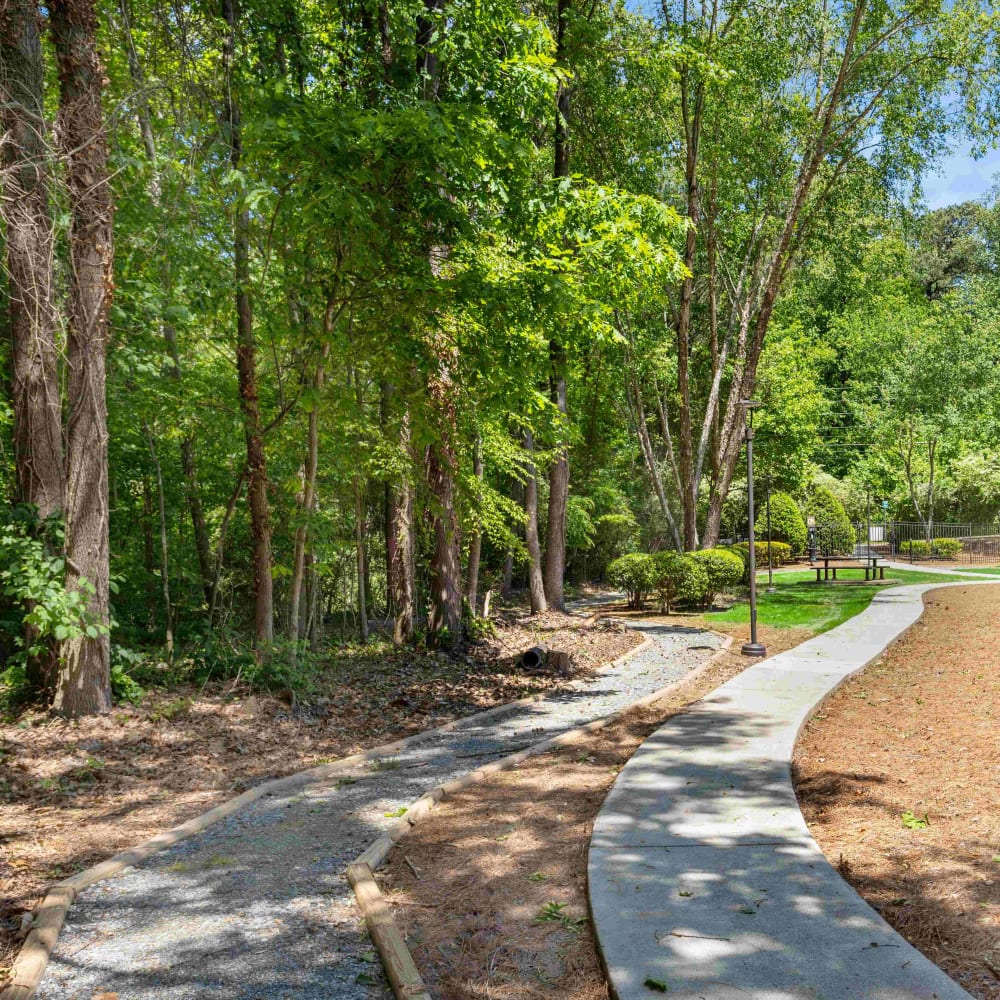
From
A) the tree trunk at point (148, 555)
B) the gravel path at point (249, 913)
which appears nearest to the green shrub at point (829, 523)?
the tree trunk at point (148, 555)

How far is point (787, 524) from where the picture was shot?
2995cm

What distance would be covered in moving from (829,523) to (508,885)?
29.5 m

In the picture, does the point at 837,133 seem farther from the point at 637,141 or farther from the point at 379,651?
the point at 379,651

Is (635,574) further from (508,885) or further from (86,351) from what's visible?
(508,885)

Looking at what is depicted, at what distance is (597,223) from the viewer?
9828mm

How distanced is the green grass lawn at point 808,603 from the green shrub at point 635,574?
54.4 inches

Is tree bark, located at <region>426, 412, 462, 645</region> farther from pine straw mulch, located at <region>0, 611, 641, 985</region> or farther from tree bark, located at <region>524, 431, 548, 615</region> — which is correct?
tree bark, located at <region>524, 431, 548, 615</region>

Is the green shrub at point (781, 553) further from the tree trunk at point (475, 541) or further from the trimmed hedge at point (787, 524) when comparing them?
the tree trunk at point (475, 541)

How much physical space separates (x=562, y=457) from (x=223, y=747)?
33.0ft

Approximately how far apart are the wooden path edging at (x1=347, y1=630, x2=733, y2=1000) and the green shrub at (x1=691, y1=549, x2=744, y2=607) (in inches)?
368

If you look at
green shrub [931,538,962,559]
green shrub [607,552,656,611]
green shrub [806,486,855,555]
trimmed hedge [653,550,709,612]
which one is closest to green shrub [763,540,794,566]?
green shrub [806,486,855,555]

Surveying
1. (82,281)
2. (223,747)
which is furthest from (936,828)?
(82,281)

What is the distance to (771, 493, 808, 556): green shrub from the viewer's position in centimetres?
2995

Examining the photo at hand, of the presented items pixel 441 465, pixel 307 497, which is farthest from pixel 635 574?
pixel 307 497
